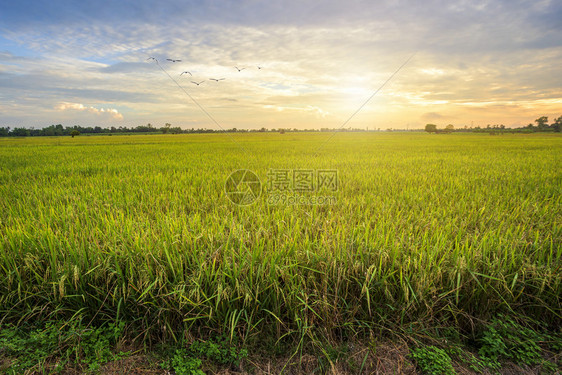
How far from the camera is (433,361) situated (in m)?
1.46

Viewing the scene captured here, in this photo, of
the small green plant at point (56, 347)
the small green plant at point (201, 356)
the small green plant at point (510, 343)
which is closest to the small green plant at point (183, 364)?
the small green plant at point (201, 356)

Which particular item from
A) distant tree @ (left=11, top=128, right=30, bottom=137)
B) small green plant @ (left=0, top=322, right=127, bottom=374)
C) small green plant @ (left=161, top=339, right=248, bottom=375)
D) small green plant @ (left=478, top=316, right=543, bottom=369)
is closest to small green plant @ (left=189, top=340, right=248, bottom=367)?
small green plant @ (left=161, top=339, right=248, bottom=375)

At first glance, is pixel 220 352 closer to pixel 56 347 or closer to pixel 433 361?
pixel 56 347

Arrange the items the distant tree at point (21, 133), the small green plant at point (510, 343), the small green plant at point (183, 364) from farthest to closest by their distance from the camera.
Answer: the distant tree at point (21, 133) < the small green plant at point (510, 343) < the small green plant at point (183, 364)

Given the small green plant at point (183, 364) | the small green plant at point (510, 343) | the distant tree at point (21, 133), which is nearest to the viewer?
the small green plant at point (183, 364)

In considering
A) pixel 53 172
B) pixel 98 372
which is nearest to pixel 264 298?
pixel 98 372

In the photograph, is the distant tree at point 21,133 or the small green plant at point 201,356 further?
the distant tree at point 21,133

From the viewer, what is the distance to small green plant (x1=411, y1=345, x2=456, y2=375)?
140 cm

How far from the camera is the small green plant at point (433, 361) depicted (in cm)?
140

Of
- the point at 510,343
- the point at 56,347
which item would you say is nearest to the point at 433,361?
the point at 510,343

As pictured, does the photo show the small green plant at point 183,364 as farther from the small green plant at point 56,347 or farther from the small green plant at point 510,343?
the small green plant at point 510,343

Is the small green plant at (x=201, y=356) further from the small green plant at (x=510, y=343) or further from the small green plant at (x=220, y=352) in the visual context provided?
the small green plant at (x=510, y=343)

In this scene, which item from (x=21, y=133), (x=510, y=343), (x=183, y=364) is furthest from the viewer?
(x=21, y=133)

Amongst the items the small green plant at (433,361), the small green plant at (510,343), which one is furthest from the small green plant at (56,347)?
the small green plant at (510,343)
